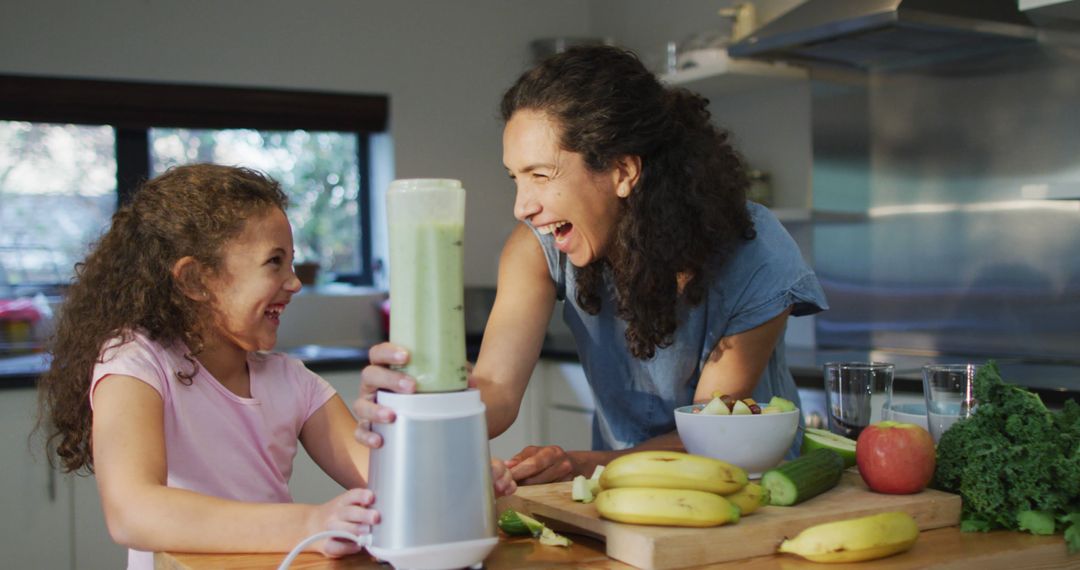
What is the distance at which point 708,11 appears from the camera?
12.4 ft

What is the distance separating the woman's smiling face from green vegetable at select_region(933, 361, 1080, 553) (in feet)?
1.85

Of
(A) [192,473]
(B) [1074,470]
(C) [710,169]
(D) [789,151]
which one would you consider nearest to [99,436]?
(A) [192,473]

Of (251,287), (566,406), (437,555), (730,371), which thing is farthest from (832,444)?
(566,406)

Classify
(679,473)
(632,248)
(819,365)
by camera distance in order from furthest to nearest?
1. (819,365)
2. (632,248)
3. (679,473)

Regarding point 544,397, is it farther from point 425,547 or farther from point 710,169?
point 425,547

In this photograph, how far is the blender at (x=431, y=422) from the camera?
1019 mm

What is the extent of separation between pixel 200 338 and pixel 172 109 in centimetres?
231

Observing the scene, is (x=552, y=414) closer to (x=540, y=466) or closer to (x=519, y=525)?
(x=540, y=466)

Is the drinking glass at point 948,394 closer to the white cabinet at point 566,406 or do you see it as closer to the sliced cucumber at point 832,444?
the sliced cucumber at point 832,444

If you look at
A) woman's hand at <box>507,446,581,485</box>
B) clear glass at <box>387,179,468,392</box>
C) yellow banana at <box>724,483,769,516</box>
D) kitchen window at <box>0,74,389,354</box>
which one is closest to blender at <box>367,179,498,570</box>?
clear glass at <box>387,179,468,392</box>

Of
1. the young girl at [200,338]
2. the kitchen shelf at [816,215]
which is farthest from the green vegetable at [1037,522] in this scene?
the kitchen shelf at [816,215]

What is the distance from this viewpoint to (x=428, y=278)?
1.04 metres

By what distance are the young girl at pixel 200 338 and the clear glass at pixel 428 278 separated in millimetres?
471

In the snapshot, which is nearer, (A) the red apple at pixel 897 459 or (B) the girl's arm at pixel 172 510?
(B) the girl's arm at pixel 172 510
